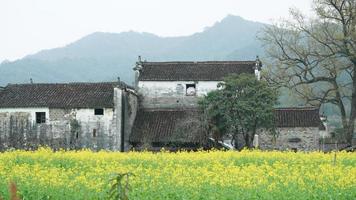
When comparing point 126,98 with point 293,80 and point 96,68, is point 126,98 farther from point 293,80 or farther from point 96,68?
point 96,68

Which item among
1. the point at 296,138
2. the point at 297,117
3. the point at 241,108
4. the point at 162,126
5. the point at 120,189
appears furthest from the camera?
the point at 297,117

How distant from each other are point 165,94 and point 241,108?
A: 8772mm

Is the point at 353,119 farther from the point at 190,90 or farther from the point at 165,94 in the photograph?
the point at 165,94

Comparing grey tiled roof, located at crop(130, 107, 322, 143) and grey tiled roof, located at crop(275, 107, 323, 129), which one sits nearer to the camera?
grey tiled roof, located at crop(130, 107, 322, 143)

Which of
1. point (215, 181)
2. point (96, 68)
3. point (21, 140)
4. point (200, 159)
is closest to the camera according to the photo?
point (215, 181)

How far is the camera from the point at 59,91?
136 feet

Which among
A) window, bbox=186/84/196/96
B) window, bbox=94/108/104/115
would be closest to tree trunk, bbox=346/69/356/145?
window, bbox=186/84/196/96

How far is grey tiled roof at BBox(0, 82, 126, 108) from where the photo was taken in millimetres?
39688

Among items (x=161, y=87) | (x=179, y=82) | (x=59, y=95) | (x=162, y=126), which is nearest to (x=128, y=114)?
(x=162, y=126)

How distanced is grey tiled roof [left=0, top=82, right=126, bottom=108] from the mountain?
71314mm

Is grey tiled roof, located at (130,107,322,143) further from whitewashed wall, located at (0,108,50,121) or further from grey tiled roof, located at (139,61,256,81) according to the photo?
whitewashed wall, located at (0,108,50,121)

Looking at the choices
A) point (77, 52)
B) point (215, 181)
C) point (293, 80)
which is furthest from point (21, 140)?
point (77, 52)

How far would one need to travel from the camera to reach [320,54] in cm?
4134

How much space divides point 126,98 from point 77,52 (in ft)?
517
